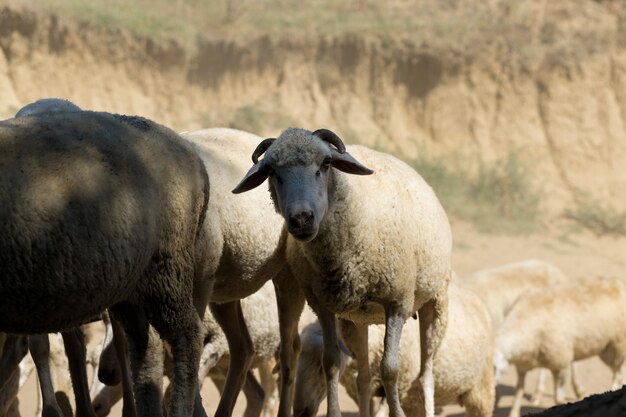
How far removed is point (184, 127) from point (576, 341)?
9879 mm

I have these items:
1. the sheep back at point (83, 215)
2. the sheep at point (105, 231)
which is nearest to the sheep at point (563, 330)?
the sheep at point (105, 231)

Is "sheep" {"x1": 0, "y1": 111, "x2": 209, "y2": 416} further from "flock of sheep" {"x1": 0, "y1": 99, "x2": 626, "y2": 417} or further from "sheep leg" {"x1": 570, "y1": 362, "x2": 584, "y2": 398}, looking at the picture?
"sheep leg" {"x1": 570, "y1": 362, "x2": 584, "y2": 398}

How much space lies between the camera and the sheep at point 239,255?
600 centimetres

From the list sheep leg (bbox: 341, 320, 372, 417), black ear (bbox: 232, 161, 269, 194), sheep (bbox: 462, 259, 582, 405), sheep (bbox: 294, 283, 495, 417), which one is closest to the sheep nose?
black ear (bbox: 232, 161, 269, 194)

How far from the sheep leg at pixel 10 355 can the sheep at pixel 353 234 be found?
1898 millimetres

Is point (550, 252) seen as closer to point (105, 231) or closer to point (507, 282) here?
point (507, 282)

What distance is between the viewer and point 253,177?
5715 mm

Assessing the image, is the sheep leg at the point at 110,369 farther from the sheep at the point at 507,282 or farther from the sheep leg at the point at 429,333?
the sheep at the point at 507,282

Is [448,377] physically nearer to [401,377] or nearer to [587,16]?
[401,377]

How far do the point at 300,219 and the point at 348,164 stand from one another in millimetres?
648

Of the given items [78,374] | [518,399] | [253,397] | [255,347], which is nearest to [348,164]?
[78,374]

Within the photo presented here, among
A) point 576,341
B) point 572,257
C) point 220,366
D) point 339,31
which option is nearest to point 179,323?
point 220,366

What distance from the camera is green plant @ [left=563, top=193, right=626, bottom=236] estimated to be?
20.8 metres

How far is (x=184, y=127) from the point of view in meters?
20.8
